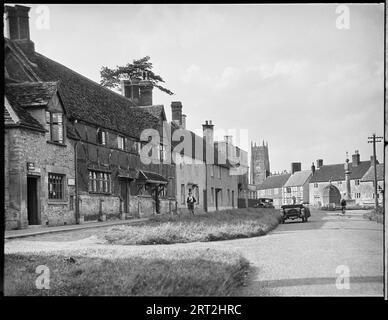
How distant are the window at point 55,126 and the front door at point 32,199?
73.2 inches

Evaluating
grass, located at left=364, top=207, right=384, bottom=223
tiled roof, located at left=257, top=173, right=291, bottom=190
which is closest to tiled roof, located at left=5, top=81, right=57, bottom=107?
grass, located at left=364, top=207, right=384, bottom=223

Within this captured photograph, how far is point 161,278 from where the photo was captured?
5.13 metres

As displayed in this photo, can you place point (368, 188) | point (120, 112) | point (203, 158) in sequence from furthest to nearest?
point (368, 188) < point (203, 158) < point (120, 112)

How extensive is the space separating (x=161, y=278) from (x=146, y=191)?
57.0 feet

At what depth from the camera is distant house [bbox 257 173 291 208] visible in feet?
277

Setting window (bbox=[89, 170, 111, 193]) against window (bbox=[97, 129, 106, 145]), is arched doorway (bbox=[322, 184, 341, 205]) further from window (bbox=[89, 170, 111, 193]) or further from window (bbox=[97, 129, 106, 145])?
window (bbox=[97, 129, 106, 145])

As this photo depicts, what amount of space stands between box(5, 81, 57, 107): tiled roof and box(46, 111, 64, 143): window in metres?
0.89

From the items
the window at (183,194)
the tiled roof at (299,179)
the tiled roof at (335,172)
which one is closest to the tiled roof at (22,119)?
the window at (183,194)

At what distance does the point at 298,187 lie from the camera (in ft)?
272

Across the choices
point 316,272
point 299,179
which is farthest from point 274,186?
point 316,272
